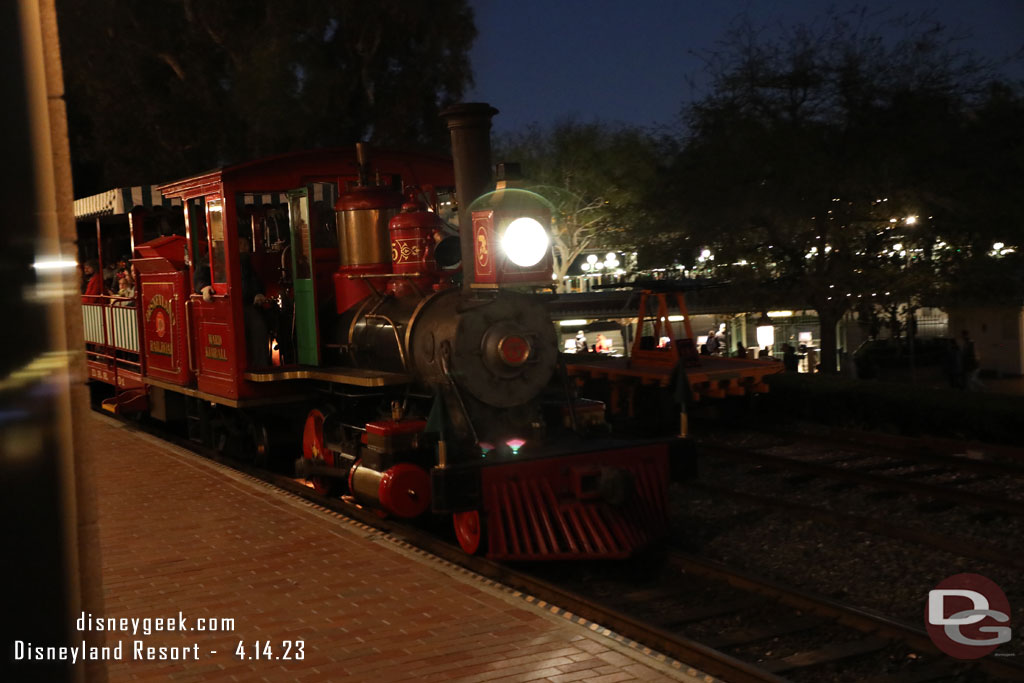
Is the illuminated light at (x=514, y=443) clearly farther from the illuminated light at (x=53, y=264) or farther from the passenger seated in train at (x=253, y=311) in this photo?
the illuminated light at (x=53, y=264)

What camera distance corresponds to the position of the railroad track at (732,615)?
5184mm

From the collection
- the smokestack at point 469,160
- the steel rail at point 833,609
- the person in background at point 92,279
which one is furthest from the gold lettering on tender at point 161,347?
the steel rail at point 833,609

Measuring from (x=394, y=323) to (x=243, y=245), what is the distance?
2.52 metres

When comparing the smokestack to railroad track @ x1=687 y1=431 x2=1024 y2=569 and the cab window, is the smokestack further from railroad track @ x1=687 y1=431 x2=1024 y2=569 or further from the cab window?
railroad track @ x1=687 y1=431 x2=1024 y2=569

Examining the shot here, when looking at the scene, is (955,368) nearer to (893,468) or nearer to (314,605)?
(893,468)

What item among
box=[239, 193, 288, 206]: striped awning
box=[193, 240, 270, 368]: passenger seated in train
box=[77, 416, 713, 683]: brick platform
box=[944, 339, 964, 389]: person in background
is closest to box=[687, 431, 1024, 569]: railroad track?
box=[77, 416, 713, 683]: brick platform

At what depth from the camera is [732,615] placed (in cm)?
631

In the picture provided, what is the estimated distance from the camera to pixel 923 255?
56.8 ft

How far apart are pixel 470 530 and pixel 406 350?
5.00 ft

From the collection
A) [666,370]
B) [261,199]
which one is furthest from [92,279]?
[666,370]

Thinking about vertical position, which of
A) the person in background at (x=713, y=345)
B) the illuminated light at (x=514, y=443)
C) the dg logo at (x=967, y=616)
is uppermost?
the illuminated light at (x=514, y=443)

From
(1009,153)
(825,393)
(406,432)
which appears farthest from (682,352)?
(406,432)

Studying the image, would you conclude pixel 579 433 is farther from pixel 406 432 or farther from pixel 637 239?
pixel 637 239

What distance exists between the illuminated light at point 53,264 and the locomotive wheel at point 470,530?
16.4 feet
